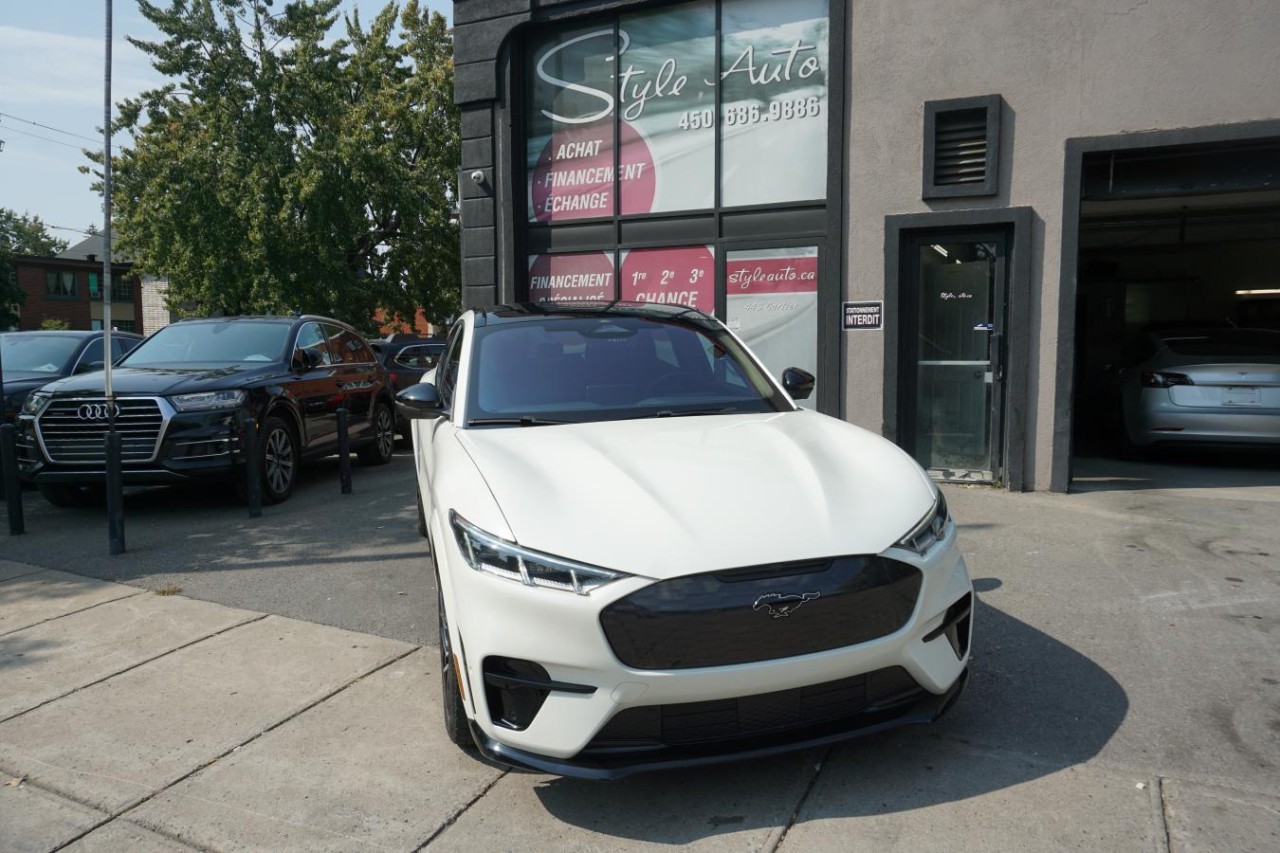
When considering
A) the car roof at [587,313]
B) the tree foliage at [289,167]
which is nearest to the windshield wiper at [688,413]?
the car roof at [587,313]

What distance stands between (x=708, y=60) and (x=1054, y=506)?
5.60 meters

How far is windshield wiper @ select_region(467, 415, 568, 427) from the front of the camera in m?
3.85

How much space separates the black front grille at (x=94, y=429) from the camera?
23.9 ft

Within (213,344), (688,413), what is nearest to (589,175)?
(213,344)

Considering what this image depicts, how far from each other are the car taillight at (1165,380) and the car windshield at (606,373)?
630cm

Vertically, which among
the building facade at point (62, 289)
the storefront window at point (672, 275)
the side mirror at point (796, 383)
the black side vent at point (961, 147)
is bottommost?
the side mirror at point (796, 383)

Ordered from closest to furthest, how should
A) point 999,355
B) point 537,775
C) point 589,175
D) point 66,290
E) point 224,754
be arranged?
point 537,775
point 224,754
point 999,355
point 589,175
point 66,290

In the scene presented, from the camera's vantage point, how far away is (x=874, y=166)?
8406 mm

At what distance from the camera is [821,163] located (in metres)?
8.90

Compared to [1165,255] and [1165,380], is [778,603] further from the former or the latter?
[1165,255]

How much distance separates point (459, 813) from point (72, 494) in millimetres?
6905

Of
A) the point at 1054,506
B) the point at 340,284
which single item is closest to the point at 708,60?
the point at 1054,506

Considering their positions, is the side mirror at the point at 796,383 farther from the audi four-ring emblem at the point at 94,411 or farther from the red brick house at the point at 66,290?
the red brick house at the point at 66,290

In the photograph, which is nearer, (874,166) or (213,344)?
(874,166)
